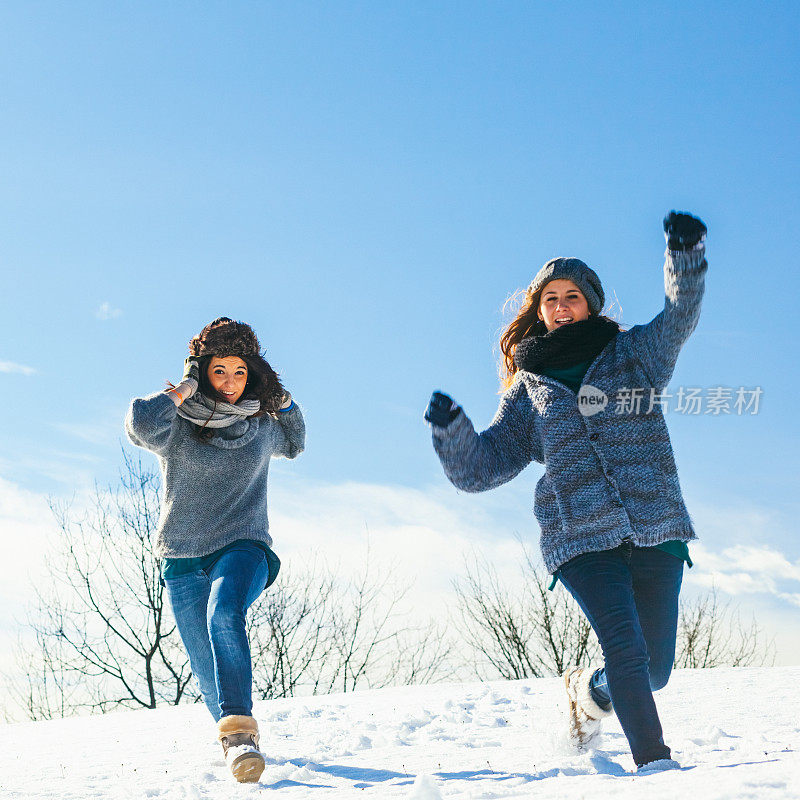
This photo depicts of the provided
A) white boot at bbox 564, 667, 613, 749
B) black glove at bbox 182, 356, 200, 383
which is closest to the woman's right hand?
black glove at bbox 182, 356, 200, 383

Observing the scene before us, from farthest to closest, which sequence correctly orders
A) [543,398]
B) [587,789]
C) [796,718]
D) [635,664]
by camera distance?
[796,718] < [543,398] < [635,664] < [587,789]

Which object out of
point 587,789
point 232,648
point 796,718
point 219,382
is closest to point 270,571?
point 232,648

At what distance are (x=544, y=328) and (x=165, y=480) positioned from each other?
2.19 meters

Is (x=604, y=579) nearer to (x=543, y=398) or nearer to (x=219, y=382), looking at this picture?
(x=543, y=398)

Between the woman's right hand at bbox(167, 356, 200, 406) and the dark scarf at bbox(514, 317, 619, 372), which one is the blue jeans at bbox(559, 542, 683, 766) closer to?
the dark scarf at bbox(514, 317, 619, 372)

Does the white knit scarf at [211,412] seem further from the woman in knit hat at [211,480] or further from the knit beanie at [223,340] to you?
the knit beanie at [223,340]

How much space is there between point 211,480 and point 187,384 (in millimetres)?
542

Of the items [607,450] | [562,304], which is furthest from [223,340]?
[607,450]

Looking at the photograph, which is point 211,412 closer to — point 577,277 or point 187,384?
point 187,384

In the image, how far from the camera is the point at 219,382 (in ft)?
15.0

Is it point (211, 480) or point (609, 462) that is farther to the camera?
point (211, 480)

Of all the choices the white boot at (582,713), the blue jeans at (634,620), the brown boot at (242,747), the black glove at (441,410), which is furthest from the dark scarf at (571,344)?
the brown boot at (242,747)

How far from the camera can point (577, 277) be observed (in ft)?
12.4

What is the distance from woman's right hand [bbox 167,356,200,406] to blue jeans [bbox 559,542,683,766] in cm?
222
